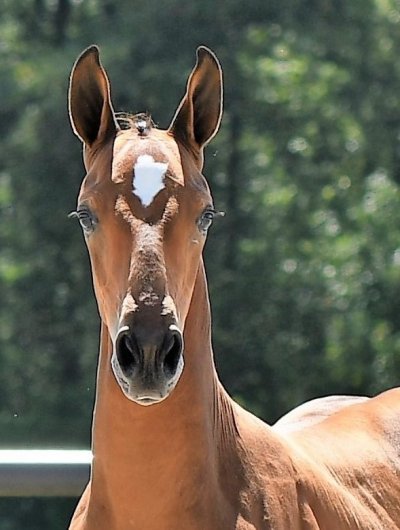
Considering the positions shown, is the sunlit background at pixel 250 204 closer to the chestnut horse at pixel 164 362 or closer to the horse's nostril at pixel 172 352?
the chestnut horse at pixel 164 362

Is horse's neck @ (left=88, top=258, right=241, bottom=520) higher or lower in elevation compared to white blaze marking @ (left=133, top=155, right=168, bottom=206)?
lower

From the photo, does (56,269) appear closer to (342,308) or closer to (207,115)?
(342,308)

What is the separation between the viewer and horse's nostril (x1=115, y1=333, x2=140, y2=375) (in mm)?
2922

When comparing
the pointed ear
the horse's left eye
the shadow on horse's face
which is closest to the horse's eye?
the shadow on horse's face

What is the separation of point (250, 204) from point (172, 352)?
27.4ft

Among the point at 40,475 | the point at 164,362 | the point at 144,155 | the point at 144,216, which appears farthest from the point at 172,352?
the point at 40,475

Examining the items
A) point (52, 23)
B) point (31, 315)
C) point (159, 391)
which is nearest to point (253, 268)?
point (31, 315)

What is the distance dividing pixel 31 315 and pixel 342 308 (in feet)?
9.32

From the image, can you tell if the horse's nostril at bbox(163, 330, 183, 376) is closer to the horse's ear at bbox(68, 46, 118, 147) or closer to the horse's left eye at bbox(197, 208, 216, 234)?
the horse's left eye at bbox(197, 208, 216, 234)

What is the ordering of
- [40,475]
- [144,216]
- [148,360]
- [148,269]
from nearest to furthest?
[148,360]
[148,269]
[144,216]
[40,475]

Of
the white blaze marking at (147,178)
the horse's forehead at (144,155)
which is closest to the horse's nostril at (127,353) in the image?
the white blaze marking at (147,178)

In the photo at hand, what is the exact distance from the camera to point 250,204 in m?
11.3

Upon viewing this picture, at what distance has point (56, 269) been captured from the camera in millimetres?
11500

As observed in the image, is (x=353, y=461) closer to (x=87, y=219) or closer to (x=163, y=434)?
(x=163, y=434)
